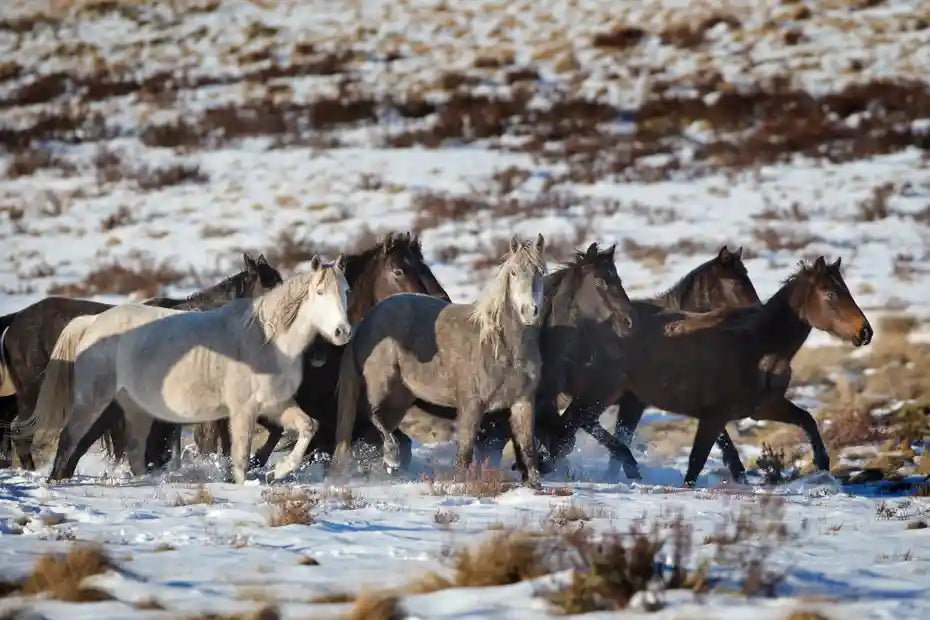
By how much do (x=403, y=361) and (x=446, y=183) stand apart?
48.3 ft

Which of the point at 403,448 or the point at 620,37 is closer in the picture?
the point at 403,448

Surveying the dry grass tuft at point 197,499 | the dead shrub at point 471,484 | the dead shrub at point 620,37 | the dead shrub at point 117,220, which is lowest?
the dry grass tuft at point 197,499

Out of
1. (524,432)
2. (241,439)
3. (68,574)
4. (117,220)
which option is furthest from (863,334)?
(117,220)

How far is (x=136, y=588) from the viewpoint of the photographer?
18.1ft

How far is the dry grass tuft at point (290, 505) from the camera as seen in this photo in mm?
6918

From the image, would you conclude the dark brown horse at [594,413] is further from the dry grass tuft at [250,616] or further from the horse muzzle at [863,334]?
the dry grass tuft at [250,616]

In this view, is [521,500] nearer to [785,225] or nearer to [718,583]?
[718,583]

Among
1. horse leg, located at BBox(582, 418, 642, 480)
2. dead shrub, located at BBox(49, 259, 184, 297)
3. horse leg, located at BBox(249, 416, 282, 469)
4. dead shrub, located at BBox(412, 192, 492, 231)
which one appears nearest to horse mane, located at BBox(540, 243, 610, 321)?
horse leg, located at BBox(582, 418, 642, 480)

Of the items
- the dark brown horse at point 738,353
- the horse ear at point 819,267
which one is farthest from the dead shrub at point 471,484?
the horse ear at point 819,267

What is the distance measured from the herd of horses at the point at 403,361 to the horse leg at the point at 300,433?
1cm

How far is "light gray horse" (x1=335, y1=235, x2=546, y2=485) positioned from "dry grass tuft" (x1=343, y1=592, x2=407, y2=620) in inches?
132

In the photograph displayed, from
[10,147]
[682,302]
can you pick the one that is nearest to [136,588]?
[682,302]

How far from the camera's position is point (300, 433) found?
8938 mm

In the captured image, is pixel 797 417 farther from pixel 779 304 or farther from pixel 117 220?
pixel 117 220
